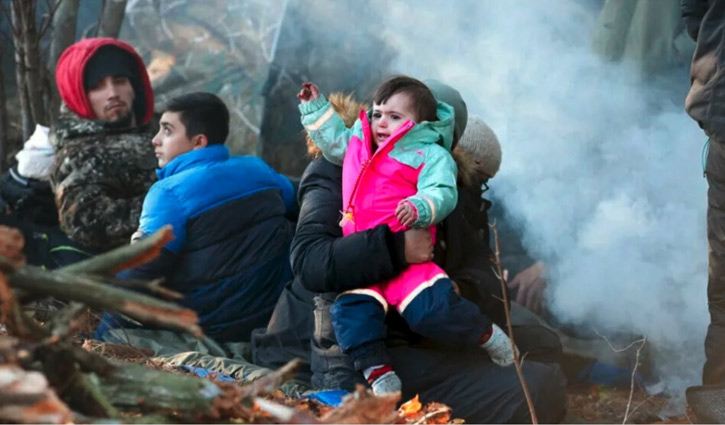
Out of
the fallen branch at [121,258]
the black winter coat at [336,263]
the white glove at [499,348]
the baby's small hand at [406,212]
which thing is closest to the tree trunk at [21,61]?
the black winter coat at [336,263]

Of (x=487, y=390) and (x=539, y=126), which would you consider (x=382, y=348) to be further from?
(x=539, y=126)

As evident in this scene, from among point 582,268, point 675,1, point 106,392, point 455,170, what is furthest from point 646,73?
point 106,392

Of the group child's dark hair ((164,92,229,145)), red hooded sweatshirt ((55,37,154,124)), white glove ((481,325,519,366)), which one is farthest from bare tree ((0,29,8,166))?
white glove ((481,325,519,366))

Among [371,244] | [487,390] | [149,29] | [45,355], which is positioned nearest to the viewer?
[45,355]

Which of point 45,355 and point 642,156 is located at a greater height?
point 45,355

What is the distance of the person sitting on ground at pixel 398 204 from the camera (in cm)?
386

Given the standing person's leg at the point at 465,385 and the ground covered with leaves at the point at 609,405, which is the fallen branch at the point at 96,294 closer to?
the ground covered with leaves at the point at 609,405

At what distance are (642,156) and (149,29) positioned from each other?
332cm

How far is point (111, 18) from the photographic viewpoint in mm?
7145

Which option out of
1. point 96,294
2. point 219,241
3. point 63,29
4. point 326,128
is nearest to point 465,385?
point 326,128

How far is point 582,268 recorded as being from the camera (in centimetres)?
566

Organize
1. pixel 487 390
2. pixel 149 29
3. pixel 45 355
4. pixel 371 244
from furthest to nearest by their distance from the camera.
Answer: pixel 149 29 < pixel 487 390 < pixel 371 244 < pixel 45 355

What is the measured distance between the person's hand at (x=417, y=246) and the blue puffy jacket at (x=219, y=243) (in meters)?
1.23

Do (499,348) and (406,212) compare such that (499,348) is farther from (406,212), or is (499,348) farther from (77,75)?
(77,75)
